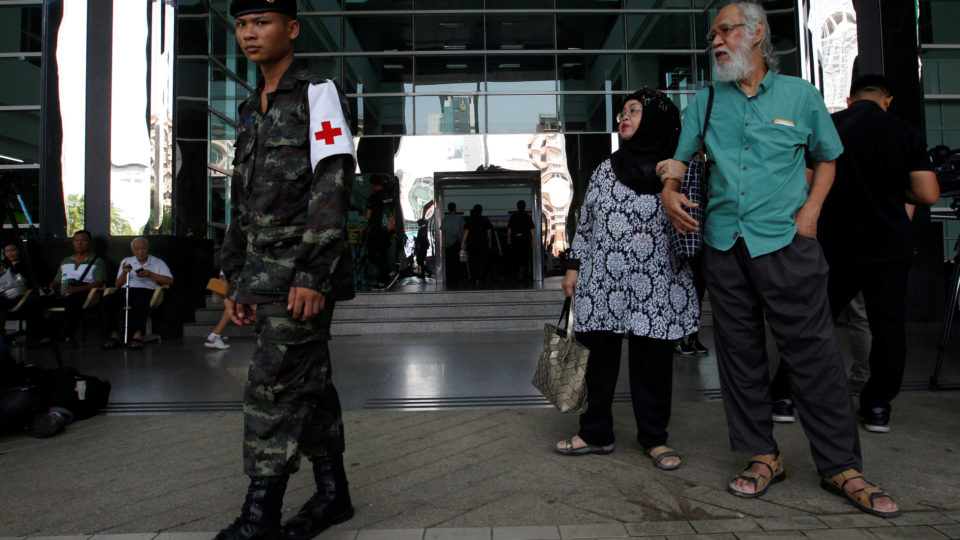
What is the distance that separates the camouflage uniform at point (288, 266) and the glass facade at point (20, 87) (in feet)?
38.5

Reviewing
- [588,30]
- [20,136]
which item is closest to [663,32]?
[588,30]

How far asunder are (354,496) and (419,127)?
46.9 ft

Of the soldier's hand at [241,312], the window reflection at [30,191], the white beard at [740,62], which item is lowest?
the soldier's hand at [241,312]

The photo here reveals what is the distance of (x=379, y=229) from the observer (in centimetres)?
1194

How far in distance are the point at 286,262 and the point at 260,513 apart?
818 mm

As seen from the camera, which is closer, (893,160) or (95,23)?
(893,160)

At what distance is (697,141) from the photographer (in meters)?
2.80

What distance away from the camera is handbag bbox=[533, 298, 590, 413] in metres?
2.92

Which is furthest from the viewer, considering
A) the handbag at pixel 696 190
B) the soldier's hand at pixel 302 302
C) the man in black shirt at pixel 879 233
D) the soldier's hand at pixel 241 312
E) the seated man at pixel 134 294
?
the seated man at pixel 134 294

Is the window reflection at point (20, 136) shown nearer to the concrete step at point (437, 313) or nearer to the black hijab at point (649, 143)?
the concrete step at point (437, 313)

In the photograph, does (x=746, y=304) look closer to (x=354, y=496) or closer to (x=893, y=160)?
(x=893, y=160)

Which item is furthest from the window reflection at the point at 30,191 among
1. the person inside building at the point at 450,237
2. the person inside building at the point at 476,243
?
the person inside building at the point at 476,243

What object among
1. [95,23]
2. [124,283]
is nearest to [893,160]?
[124,283]

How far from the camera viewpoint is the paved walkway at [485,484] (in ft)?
7.52
